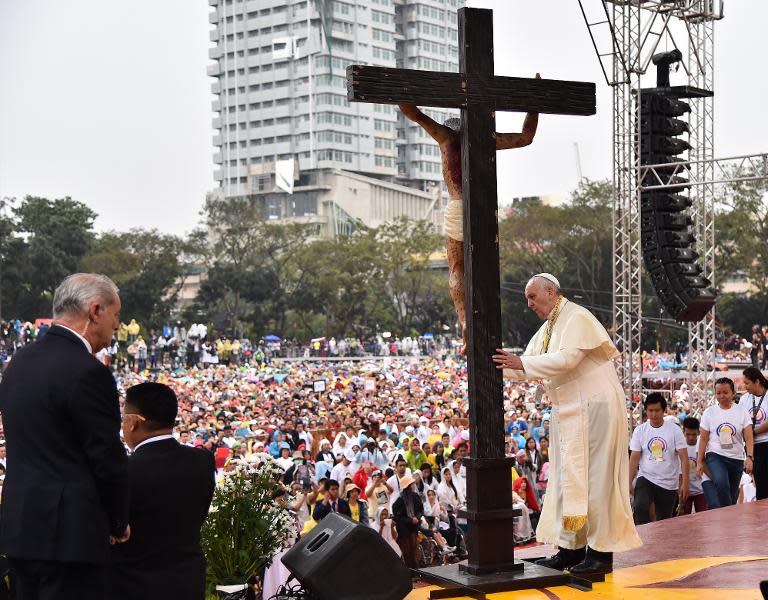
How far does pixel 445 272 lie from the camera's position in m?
74.9

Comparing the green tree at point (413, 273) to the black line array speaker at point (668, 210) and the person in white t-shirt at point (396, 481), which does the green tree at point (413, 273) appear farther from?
the person in white t-shirt at point (396, 481)

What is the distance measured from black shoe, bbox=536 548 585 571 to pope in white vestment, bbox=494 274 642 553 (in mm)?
41

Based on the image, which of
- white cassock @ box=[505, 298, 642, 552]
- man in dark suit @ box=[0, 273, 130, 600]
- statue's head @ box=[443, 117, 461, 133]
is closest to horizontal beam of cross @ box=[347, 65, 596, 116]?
statue's head @ box=[443, 117, 461, 133]

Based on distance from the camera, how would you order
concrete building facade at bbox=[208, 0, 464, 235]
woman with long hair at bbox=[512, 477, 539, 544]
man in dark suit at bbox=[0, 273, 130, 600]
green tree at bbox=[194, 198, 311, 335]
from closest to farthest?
1. man in dark suit at bbox=[0, 273, 130, 600]
2. woman with long hair at bbox=[512, 477, 539, 544]
3. green tree at bbox=[194, 198, 311, 335]
4. concrete building facade at bbox=[208, 0, 464, 235]

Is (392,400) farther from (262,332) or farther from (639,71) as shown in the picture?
(262,332)

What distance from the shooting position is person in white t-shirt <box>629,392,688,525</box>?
8.18 metres

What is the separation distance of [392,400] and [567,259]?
2963cm

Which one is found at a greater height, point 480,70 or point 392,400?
point 480,70

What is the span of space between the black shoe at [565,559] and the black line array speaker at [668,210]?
8.76 m

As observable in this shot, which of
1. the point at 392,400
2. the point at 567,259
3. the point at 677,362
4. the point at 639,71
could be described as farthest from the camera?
the point at 567,259

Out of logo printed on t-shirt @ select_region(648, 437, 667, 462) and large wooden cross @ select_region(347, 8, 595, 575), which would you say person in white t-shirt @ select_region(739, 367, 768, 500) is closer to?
logo printed on t-shirt @ select_region(648, 437, 667, 462)

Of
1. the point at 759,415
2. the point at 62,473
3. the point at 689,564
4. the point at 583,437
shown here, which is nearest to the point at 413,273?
the point at 759,415

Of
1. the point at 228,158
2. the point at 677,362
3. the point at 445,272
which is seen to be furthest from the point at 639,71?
the point at 228,158

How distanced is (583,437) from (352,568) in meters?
1.50
